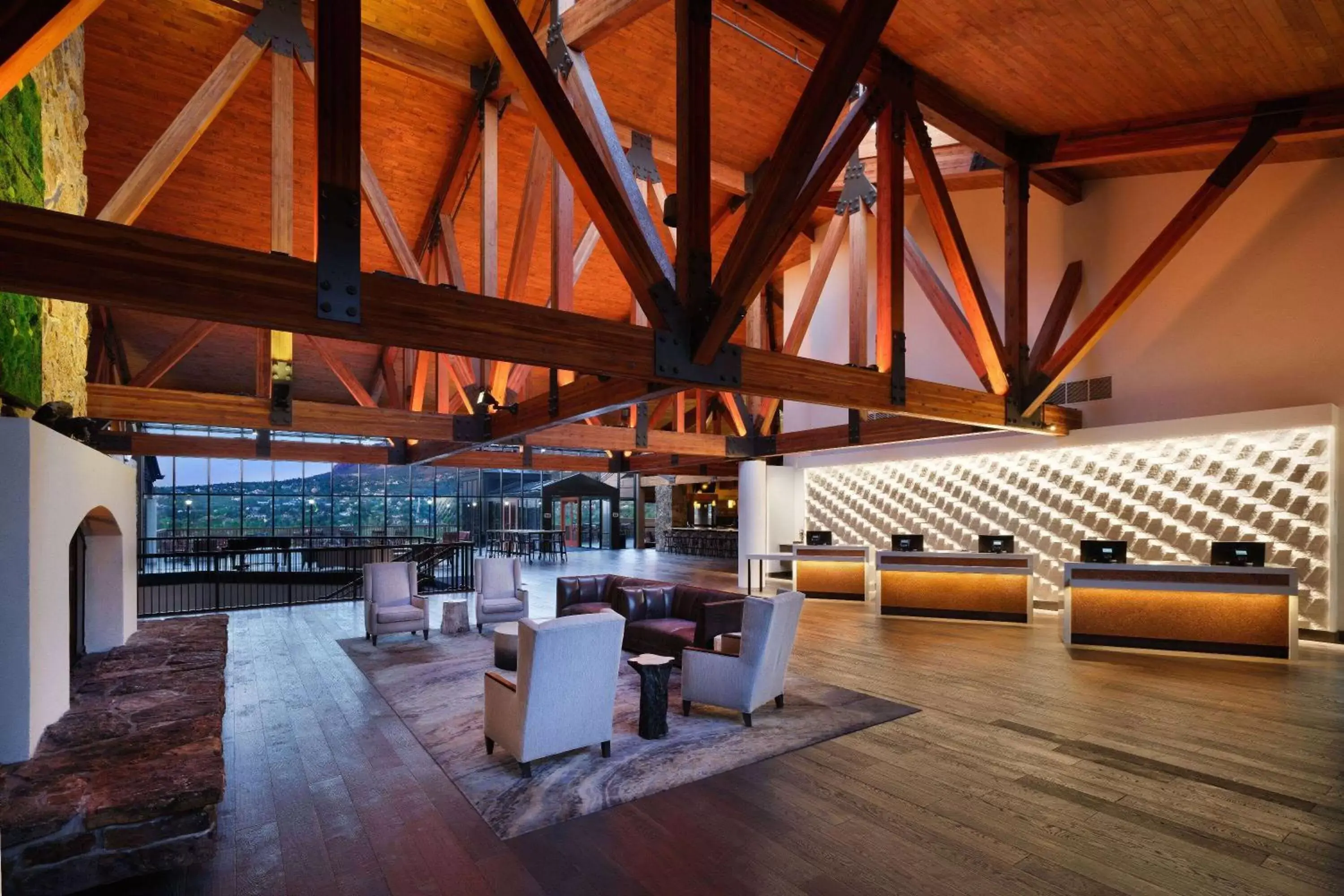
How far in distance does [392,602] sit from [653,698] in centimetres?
491

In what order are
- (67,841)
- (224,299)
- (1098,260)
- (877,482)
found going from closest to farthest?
(67,841) < (224,299) < (1098,260) < (877,482)

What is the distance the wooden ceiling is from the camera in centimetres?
534

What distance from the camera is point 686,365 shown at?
4.64 meters

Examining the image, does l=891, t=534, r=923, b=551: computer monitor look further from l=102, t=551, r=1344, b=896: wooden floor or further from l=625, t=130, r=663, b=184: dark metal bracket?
l=625, t=130, r=663, b=184: dark metal bracket

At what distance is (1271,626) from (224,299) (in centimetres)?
967

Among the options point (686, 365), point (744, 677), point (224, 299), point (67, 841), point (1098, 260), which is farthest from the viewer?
point (1098, 260)

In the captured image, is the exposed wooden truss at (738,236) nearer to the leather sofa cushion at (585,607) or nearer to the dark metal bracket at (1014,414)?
the dark metal bracket at (1014,414)

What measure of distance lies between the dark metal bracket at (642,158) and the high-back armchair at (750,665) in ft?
18.3

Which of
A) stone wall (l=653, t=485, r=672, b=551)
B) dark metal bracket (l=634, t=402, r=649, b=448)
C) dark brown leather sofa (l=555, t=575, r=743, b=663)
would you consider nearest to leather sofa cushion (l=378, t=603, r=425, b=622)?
dark brown leather sofa (l=555, t=575, r=743, b=663)

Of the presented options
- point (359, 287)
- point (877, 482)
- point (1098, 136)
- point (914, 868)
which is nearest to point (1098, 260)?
point (1098, 136)

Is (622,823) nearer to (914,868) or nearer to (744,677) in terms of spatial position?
(914,868)

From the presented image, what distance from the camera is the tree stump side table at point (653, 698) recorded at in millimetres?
4891

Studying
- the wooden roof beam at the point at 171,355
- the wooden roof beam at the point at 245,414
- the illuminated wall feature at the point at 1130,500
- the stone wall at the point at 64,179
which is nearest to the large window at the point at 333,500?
the wooden roof beam at the point at 171,355

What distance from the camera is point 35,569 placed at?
10.5ft
